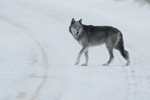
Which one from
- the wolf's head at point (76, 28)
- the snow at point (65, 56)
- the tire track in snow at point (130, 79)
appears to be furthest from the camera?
the wolf's head at point (76, 28)

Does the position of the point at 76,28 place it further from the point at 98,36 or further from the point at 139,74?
the point at 139,74

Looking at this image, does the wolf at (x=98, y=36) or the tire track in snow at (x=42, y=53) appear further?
the wolf at (x=98, y=36)

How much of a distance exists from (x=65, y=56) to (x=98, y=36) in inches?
106

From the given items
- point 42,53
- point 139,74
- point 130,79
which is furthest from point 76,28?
point 42,53

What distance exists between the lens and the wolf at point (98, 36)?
14.2 m

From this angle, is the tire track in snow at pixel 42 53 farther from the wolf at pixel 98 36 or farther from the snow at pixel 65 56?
the wolf at pixel 98 36

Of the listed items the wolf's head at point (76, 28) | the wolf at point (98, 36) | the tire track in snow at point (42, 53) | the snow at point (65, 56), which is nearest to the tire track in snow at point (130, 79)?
the snow at point (65, 56)

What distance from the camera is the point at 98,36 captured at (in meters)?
14.4

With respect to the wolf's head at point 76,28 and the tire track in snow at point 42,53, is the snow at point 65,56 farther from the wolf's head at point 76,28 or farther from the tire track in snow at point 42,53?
the wolf's head at point 76,28

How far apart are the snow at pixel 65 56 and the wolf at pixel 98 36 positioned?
59 centimetres

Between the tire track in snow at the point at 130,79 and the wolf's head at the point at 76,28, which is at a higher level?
the wolf's head at the point at 76,28

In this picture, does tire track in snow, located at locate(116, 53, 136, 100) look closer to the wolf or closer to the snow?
the snow

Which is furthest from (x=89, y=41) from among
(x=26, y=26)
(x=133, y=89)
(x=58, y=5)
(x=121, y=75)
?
(x=58, y=5)

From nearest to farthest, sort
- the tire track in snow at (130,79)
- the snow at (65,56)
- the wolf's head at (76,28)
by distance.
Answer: the tire track in snow at (130,79)
the snow at (65,56)
the wolf's head at (76,28)
